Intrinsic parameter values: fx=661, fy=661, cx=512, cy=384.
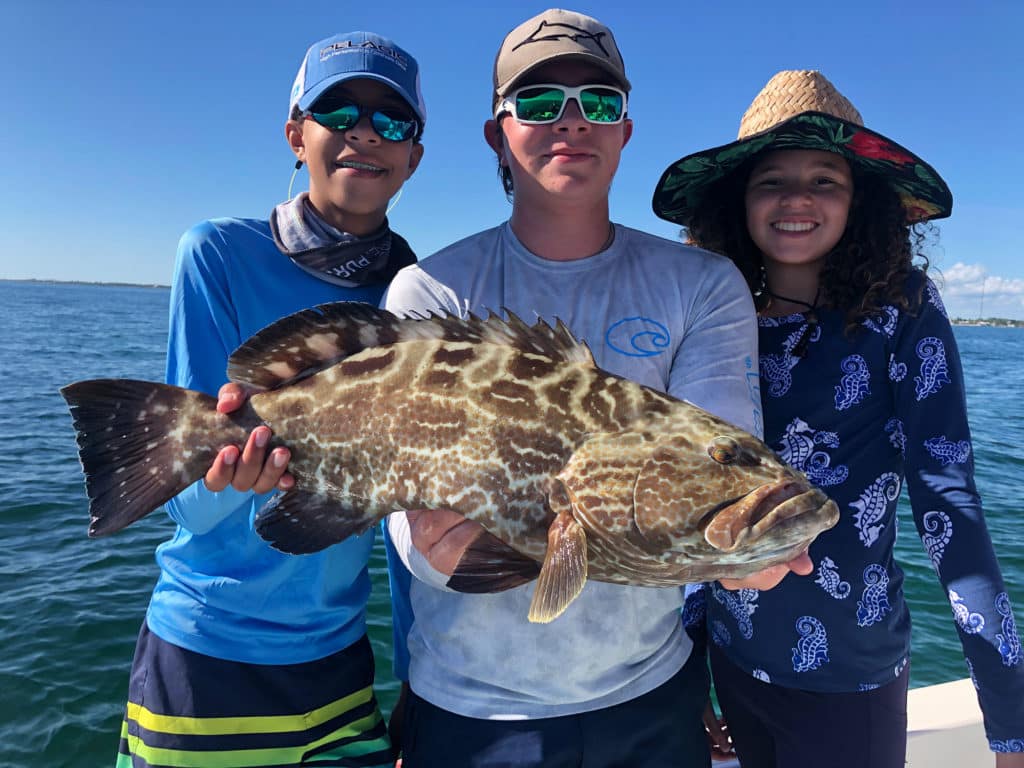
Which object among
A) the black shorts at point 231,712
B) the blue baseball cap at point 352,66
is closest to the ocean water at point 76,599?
the black shorts at point 231,712

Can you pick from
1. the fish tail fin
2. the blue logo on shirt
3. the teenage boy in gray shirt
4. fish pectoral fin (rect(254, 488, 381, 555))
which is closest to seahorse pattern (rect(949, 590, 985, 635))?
the teenage boy in gray shirt

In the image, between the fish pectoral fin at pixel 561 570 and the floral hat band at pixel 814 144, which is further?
the floral hat band at pixel 814 144

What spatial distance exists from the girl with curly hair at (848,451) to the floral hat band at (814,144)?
1 cm

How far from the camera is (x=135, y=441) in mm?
2514

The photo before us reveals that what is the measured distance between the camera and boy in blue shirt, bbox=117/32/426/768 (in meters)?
2.89

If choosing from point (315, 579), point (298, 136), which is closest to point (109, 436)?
point (315, 579)

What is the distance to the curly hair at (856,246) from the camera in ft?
9.62

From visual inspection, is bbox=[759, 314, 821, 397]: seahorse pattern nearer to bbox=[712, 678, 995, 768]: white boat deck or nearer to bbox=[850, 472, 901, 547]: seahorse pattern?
bbox=[850, 472, 901, 547]: seahorse pattern

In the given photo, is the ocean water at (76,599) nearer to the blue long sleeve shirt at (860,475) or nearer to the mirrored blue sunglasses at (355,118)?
the blue long sleeve shirt at (860,475)

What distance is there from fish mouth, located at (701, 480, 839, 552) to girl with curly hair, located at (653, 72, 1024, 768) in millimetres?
1041

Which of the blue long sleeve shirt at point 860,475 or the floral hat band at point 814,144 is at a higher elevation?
the floral hat band at point 814,144

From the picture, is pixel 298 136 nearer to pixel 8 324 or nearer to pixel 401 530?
pixel 401 530

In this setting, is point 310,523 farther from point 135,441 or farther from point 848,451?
point 848,451

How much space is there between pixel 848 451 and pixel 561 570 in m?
1.59
